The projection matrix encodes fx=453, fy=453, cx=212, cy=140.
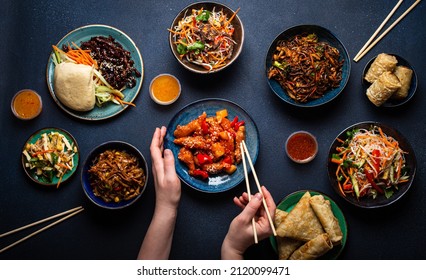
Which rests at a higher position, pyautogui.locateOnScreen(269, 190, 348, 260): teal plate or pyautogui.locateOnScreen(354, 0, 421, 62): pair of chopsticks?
pyautogui.locateOnScreen(354, 0, 421, 62): pair of chopsticks

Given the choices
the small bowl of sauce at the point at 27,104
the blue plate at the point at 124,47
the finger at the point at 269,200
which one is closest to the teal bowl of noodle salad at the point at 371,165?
the finger at the point at 269,200

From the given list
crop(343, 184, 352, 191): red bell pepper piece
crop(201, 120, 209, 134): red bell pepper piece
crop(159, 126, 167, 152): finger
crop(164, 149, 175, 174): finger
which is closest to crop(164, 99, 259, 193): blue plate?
crop(159, 126, 167, 152): finger

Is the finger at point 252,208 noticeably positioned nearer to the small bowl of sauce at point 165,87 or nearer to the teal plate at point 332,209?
the teal plate at point 332,209

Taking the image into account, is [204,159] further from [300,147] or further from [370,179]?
[370,179]

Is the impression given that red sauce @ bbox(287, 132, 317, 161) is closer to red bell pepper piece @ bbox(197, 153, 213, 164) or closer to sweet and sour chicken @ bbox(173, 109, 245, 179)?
sweet and sour chicken @ bbox(173, 109, 245, 179)

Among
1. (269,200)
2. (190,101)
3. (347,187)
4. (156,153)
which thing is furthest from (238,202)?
(190,101)

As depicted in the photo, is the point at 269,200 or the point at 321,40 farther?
the point at 321,40
